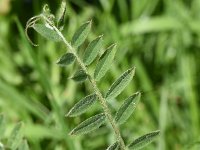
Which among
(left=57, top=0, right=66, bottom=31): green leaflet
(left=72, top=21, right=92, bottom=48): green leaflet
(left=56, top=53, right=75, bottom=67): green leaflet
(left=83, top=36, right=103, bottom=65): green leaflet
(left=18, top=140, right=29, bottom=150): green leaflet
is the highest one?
(left=57, top=0, right=66, bottom=31): green leaflet

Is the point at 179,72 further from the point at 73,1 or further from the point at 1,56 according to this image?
the point at 1,56

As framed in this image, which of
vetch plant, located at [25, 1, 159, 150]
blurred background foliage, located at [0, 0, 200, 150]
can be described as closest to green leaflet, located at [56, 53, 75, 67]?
vetch plant, located at [25, 1, 159, 150]

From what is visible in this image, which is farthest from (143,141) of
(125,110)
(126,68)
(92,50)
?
(126,68)

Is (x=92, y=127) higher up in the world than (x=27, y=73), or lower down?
lower down

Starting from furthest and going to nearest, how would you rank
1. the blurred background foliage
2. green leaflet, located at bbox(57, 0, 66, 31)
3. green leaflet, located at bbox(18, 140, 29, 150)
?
the blurred background foliage < green leaflet, located at bbox(18, 140, 29, 150) < green leaflet, located at bbox(57, 0, 66, 31)

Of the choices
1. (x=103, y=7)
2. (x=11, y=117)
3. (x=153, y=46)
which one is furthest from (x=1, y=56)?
(x=153, y=46)

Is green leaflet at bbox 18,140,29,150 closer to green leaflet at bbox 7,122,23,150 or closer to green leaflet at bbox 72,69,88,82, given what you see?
green leaflet at bbox 7,122,23,150
